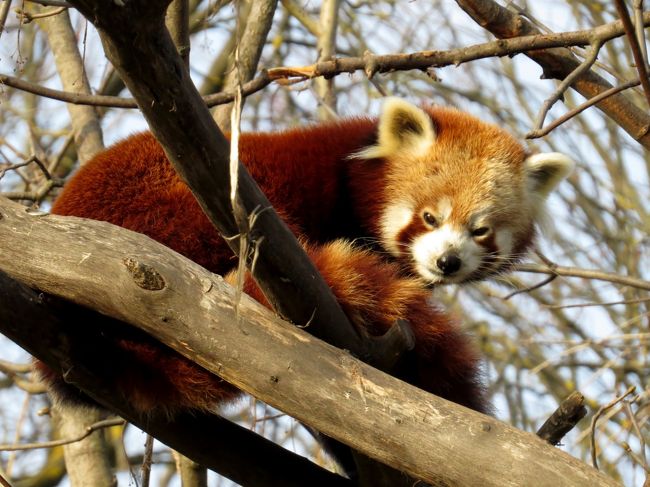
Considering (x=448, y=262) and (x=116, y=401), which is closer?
(x=116, y=401)

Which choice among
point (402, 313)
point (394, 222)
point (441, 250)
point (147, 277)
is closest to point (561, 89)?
point (402, 313)

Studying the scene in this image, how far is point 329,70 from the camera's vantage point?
2.66m

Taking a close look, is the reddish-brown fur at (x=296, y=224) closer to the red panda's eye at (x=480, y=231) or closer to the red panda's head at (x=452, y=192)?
the red panda's head at (x=452, y=192)

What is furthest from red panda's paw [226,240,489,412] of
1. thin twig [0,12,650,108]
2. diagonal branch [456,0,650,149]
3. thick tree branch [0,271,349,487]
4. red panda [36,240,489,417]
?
diagonal branch [456,0,650,149]

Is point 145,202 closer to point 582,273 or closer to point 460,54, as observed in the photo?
point 460,54

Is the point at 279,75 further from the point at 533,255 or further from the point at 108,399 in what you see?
the point at 533,255

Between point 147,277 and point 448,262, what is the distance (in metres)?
1.42

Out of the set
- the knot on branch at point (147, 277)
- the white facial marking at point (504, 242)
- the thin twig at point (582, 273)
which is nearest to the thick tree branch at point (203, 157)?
the knot on branch at point (147, 277)

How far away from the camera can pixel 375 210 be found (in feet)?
10.7

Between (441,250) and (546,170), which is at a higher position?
(546,170)

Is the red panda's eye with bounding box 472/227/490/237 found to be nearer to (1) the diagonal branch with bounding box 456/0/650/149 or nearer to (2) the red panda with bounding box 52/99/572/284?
(2) the red panda with bounding box 52/99/572/284

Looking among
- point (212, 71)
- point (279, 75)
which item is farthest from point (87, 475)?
point (212, 71)

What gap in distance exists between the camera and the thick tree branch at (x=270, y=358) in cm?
182

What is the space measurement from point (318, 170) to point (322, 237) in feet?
0.85
